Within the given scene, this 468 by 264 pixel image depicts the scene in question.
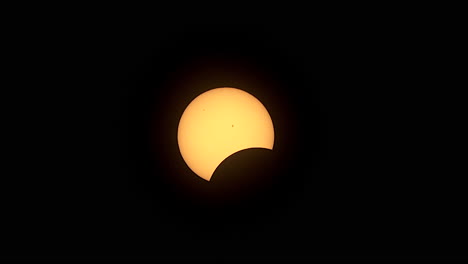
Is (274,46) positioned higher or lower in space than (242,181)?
higher

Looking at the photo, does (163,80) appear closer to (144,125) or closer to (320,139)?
(144,125)

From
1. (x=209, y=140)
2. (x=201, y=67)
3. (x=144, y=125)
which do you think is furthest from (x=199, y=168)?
(x=201, y=67)

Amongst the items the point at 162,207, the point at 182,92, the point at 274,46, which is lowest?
the point at 162,207

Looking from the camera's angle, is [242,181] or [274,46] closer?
[242,181]

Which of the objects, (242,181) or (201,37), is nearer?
(242,181)

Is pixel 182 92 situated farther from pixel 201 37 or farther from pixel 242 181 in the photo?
pixel 242 181

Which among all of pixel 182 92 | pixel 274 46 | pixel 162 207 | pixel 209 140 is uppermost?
pixel 274 46

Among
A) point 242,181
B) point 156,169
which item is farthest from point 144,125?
point 242,181

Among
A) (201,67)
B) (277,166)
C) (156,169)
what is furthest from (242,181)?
(201,67)
